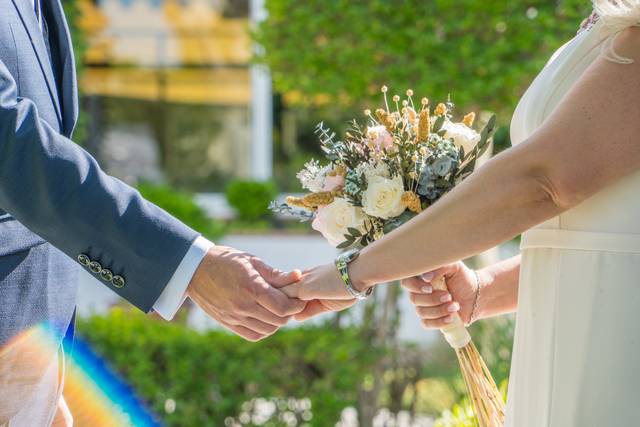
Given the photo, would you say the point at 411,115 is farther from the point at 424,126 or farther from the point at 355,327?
the point at 355,327

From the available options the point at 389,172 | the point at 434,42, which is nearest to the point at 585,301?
the point at 389,172

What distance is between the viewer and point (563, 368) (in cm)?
192

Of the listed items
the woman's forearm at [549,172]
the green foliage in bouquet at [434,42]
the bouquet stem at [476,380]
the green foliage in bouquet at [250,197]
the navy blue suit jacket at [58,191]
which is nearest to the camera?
the woman's forearm at [549,172]

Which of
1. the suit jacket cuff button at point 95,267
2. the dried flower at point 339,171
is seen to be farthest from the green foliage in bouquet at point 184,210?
the suit jacket cuff button at point 95,267

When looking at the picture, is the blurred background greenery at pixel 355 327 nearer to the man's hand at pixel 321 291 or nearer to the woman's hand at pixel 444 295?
the woman's hand at pixel 444 295

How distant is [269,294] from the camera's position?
247 cm

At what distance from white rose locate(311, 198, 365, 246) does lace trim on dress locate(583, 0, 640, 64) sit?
2.54 feet

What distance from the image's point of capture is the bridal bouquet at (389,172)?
2291mm

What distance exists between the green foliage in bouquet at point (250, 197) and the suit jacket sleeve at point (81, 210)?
8.64 m

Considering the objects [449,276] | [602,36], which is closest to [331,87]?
[449,276]

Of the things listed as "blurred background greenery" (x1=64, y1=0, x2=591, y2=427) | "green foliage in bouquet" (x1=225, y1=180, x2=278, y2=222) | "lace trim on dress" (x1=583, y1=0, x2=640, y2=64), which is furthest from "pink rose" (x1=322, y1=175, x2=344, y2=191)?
"green foliage in bouquet" (x1=225, y1=180, x2=278, y2=222)

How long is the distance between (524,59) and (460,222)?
11.5 feet

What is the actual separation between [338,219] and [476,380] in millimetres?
559

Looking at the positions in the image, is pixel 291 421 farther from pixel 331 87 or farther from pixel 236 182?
pixel 236 182
